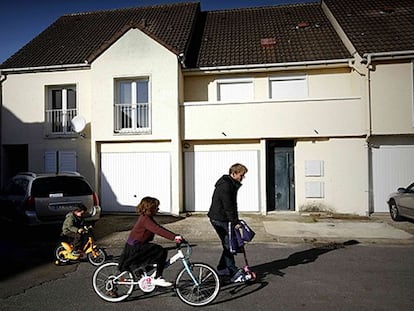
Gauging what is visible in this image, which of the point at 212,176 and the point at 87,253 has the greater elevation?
the point at 212,176

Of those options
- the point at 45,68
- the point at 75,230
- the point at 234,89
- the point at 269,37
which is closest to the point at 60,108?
the point at 45,68

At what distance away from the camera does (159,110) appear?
1280 cm

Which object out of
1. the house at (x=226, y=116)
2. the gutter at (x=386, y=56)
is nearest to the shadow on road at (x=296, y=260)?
the house at (x=226, y=116)

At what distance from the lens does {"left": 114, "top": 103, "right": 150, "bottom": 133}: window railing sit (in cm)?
1320

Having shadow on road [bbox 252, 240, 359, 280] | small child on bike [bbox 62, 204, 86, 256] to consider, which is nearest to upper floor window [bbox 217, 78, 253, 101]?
shadow on road [bbox 252, 240, 359, 280]

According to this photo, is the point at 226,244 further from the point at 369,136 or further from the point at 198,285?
the point at 369,136

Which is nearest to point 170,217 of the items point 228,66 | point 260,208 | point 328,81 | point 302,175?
point 260,208

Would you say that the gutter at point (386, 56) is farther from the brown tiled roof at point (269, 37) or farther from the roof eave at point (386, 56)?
the brown tiled roof at point (269, 37)

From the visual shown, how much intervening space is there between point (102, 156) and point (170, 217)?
11.7 ft

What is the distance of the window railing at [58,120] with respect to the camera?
558 inches

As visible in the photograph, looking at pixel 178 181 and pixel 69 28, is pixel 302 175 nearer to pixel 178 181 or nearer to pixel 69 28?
pixel 178 181

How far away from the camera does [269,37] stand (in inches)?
611

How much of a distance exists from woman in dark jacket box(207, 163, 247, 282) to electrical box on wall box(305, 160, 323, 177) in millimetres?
7916

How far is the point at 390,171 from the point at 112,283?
11.0 metres
